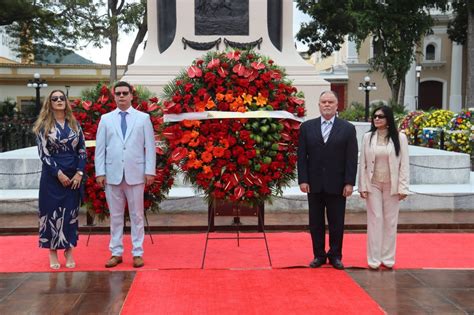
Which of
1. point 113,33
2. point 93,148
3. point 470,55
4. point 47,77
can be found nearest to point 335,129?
point 93,148

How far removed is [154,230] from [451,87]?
50175 millimetres

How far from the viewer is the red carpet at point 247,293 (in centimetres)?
515

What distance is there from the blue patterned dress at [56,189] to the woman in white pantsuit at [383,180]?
3.23 metres

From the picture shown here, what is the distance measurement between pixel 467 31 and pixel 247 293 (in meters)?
37.0

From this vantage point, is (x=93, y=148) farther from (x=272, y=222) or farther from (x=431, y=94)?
(x=431, y=94)

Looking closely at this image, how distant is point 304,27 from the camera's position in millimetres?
42469

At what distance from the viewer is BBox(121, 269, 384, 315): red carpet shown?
5.15m

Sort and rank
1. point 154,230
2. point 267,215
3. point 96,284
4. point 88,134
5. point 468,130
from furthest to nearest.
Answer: point 468,130 < point 267,215 < point 154,230 < point 88,134 < point 96,284

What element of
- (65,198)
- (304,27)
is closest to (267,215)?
(65,198)

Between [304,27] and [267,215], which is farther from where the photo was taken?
[304,27]

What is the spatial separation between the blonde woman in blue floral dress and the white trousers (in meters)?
0.41

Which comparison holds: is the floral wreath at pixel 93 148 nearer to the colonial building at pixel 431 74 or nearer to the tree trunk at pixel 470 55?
the tree trunk at pixel 470 55

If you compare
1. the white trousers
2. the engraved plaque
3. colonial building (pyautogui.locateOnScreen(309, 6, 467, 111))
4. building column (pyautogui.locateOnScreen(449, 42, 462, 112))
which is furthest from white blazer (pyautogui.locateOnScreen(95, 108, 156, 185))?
building column (pyautogui.locateOnScreen(449, 42, 462, 112))

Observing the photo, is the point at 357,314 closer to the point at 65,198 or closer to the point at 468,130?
the point at 65,198
